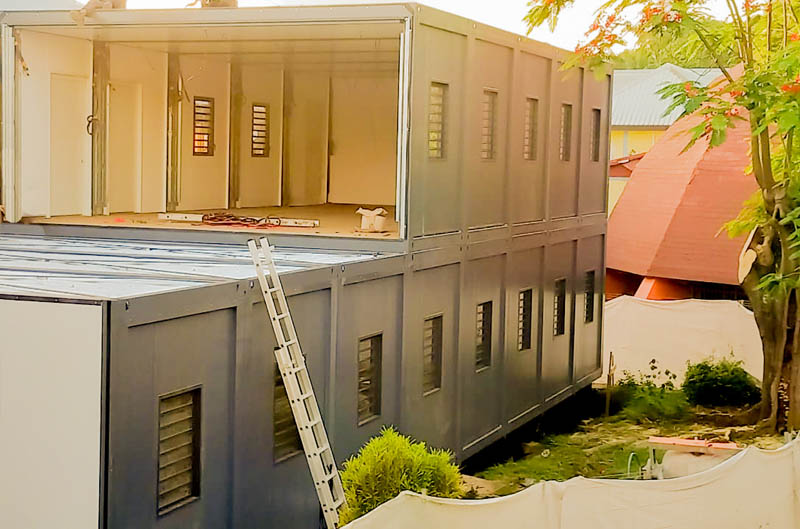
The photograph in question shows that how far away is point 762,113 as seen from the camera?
1305cm

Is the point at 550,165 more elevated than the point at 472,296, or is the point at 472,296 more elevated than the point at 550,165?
the point at 550,165

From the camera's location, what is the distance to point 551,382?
16.9m

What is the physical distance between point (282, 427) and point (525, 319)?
21.6 ft

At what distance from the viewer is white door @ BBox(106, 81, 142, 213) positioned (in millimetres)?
14477

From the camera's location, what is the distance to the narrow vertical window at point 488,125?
46.3 feet

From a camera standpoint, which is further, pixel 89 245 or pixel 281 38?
pixel 281 38

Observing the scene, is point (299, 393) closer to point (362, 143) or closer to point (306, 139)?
point (306, 139)

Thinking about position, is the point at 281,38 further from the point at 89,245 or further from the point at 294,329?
the point at 294,329

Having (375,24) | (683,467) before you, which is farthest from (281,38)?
(683,467)

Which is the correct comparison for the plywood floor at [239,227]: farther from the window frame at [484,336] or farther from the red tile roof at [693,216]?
the red tile roof at [693,216]

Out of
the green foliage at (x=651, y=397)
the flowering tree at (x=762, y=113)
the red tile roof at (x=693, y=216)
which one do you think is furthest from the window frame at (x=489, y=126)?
the red tile roof at (x=693, y=216)

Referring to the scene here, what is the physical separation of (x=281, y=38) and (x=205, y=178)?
11.4ft

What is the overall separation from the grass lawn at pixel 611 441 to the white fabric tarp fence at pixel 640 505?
4.11m

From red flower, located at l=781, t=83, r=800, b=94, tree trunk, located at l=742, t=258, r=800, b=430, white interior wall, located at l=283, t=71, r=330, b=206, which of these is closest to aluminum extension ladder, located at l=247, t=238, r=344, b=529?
red flower, located at l=781, t=83, r=800, b=94
